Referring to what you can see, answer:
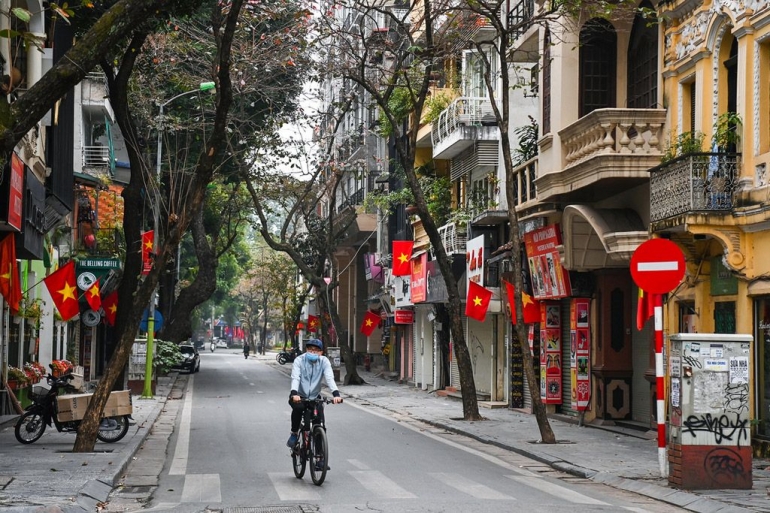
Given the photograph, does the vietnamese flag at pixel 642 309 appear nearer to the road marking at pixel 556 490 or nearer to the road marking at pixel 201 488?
the road marking at pixel 556 490

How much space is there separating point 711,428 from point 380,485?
389cm

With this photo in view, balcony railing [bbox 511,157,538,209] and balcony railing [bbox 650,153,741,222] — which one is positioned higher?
balcony railing [bbox 511,157,538,209]

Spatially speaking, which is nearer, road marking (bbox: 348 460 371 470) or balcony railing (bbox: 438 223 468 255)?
road marking (bbox: 348 460 371 470)

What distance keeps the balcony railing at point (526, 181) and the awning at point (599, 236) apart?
2116 mm

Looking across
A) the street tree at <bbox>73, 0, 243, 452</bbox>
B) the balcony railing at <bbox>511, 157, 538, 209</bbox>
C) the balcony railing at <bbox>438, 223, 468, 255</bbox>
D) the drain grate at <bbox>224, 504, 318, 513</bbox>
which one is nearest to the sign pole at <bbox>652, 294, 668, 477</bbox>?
the drain grate at <bbox>224, 504, 318, 513</bbox>

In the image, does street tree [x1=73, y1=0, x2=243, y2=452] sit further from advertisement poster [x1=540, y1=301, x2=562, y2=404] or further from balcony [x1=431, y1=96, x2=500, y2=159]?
balcony [x1=431, y1=96, x2=500, y2=159]

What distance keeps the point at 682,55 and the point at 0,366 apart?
14.5 meters

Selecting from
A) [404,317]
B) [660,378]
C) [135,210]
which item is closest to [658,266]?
[660,378]

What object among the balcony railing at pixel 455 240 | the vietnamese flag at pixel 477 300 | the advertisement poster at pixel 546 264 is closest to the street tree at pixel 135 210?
the advertisement poster at pixel 546 264

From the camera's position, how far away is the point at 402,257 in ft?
141

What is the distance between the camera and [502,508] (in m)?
11.5

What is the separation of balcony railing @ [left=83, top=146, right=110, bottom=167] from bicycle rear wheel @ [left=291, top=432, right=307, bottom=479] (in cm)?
2601

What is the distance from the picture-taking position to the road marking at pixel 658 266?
1364 cm

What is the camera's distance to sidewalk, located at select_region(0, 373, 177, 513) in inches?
445
